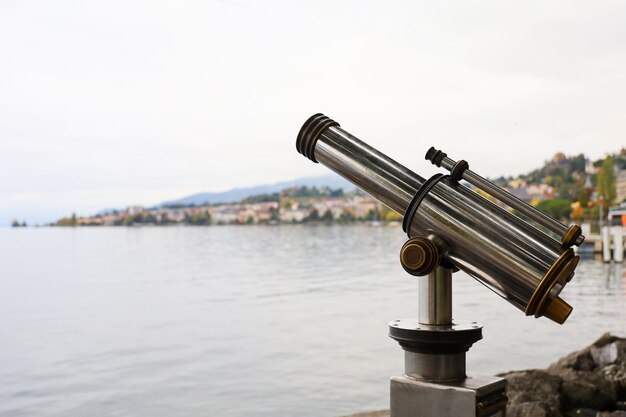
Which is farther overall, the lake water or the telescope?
the lake water

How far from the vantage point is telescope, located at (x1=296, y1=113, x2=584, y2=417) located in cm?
138

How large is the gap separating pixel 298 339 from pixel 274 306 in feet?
23.8

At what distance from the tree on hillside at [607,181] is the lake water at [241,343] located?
961 centimetres

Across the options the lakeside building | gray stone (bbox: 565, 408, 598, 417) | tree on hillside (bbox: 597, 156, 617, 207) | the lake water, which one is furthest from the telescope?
the lakeside building

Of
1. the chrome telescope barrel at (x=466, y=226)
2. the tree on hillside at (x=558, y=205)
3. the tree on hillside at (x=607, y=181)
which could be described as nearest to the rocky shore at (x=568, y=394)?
the chrome telescope barrel at (x=466, y=226)

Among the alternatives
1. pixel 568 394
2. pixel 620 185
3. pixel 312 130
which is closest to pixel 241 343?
pixel 568 394

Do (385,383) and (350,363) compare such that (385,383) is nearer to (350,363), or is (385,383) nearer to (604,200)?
(350,363)

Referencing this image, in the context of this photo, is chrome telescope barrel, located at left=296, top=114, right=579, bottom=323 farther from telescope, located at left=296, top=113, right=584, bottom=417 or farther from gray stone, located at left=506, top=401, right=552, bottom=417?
gray stone, located at left=506, top=401, right=552, bottom=417

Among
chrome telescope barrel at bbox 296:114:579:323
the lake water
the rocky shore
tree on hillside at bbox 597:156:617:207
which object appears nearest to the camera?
chrome telescope barrel at bbox 296:114:579:323

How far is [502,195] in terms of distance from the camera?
1.66 meters

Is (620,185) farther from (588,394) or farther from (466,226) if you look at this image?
(466,226)

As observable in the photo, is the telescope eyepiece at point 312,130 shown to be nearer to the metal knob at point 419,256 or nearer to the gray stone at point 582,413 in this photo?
the metal knob at point 419,256

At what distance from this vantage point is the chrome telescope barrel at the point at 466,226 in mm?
1365

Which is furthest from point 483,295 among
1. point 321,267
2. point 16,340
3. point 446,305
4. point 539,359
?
point 446,305
